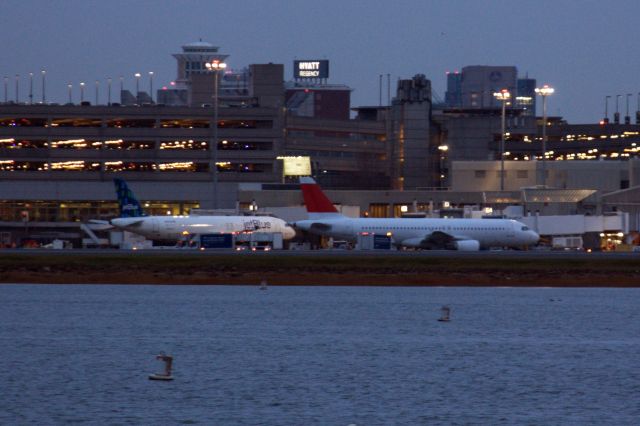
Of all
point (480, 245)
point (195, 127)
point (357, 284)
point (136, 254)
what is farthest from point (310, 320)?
point (195, 127)

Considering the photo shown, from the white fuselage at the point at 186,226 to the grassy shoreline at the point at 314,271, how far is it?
27821mm

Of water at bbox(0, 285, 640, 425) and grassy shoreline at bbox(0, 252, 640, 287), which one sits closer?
water at bbox(0, 285, 640, 425)

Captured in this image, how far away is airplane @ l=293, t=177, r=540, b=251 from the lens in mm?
124812

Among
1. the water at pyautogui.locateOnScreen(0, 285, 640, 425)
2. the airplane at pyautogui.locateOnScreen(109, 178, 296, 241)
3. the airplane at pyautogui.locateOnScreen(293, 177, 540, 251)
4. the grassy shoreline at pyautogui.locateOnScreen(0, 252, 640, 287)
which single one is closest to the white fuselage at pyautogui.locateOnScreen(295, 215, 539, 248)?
the airplane at pyautogui.locateOnScreen(293, 177, 540, 251)

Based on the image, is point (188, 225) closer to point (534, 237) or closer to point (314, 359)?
point (534, 237)

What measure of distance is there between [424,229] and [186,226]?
24.6 metres

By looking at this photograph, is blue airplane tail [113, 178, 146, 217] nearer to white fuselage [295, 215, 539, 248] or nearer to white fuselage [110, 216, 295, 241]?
white fuselage [110, 216, 295, 241]

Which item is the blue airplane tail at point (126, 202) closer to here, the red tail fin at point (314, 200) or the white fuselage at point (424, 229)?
the red tail fin at point (314, 200)

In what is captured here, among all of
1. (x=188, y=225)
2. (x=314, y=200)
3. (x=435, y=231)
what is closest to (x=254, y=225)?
(x=188, y=225)

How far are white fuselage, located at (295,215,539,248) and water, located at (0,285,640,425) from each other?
37.5 m

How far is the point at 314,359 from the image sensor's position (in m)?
54.9

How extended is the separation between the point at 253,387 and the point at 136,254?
63403mm

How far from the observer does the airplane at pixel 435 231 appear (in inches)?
4914

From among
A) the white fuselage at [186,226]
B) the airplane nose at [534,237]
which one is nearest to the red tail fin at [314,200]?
the white fuselage at [186,226]
